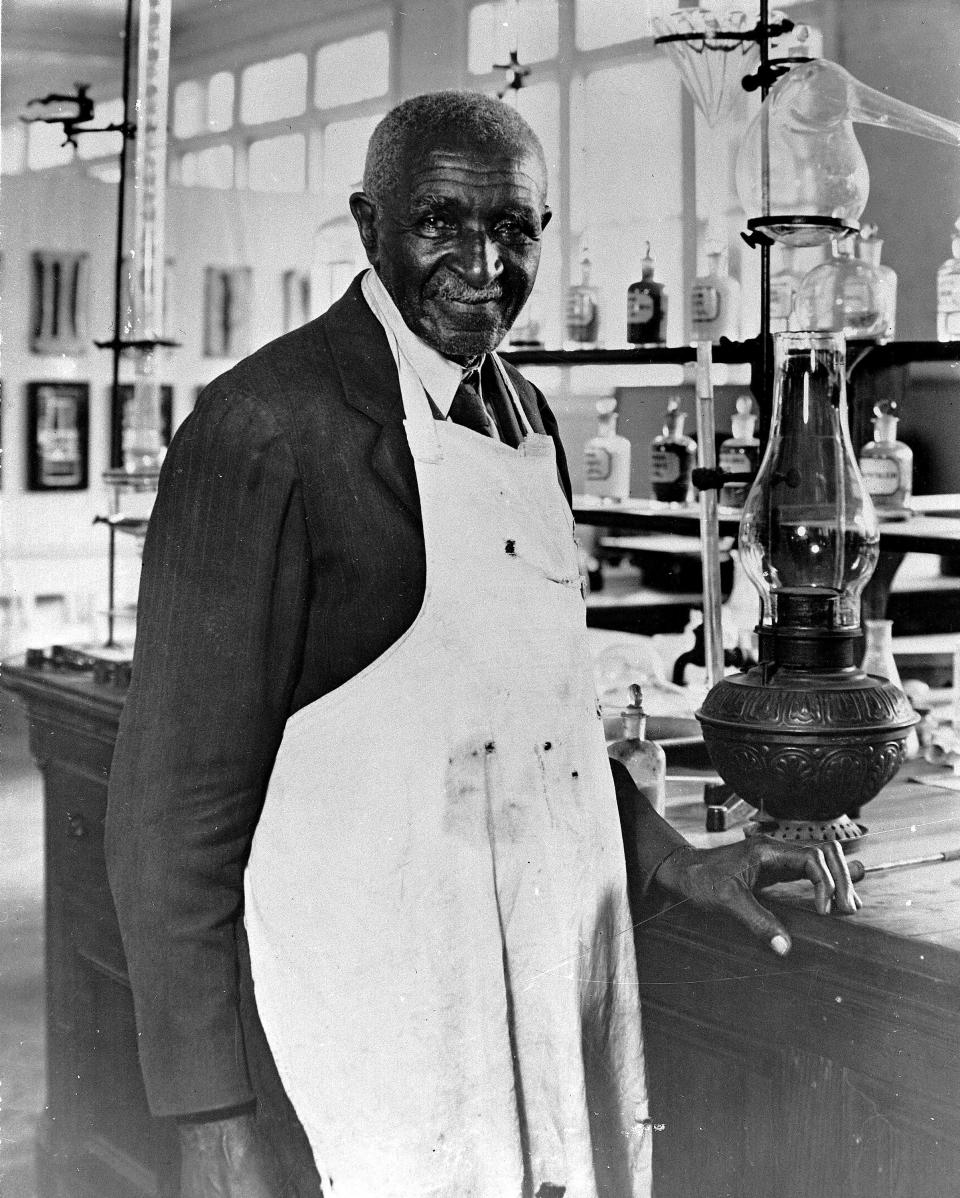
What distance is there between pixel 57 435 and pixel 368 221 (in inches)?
48.8

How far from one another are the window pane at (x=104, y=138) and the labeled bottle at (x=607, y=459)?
3.92 feet

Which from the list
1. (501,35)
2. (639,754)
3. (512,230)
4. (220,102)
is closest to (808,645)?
(639,754)

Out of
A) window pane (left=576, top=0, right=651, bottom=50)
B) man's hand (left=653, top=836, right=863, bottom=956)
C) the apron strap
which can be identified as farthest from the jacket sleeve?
window pane (left=576, top=0, right=651, bottom=50)

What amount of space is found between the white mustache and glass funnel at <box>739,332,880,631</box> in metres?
0.48

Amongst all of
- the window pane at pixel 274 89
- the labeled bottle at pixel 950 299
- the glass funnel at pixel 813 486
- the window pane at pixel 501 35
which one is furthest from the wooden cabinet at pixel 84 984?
the window pane at pixel 501 35

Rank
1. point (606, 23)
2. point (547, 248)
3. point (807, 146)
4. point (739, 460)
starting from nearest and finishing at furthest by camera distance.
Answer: point (807, 146) → point (739, 460) → point (547, 248) → point (606, 23)

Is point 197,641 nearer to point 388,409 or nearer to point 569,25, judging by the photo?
point 388,409

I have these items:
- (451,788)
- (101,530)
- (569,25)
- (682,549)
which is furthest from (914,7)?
(451,788)

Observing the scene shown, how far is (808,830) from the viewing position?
1617mm

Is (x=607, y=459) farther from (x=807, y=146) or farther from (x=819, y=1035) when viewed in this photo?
(x=819, y=1035)

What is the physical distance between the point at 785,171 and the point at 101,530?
4.49 feet

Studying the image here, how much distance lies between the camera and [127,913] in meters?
1.19

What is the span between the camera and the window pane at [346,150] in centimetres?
220

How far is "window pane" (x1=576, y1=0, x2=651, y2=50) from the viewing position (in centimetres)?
401
